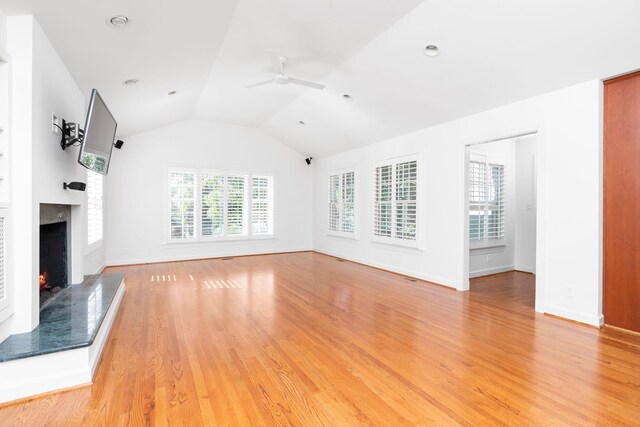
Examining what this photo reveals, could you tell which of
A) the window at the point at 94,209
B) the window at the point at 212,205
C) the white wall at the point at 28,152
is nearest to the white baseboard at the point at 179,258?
the window at the point at 212,205

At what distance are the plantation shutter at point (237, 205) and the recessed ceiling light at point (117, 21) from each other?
5.22 meters

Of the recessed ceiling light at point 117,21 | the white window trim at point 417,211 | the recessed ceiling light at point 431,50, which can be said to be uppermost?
the recessed ceiling light at point 431,50

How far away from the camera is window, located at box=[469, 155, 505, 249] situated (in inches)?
225

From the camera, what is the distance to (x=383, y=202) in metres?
6.41

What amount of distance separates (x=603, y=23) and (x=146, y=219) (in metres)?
7.74

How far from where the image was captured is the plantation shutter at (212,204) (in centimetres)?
755

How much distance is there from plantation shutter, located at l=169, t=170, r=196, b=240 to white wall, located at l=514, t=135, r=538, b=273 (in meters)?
6.99

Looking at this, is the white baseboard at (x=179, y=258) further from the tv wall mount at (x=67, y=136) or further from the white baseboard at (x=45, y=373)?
the white baseboard at (x=45, y=373)

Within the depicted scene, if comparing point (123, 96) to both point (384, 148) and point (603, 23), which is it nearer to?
point (384, 148)

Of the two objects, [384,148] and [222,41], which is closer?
[222,41]

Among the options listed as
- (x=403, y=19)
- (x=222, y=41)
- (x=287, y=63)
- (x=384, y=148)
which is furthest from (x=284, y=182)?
(x=403, y=19)

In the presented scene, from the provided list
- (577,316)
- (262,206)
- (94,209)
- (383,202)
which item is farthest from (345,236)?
(94,209)

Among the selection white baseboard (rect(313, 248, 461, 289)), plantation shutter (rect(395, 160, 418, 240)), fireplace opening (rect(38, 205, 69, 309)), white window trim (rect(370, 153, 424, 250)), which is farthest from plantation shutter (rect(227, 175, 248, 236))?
fireplace opening (rect(38, 205, 69, 309))

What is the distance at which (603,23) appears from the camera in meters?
2.72
